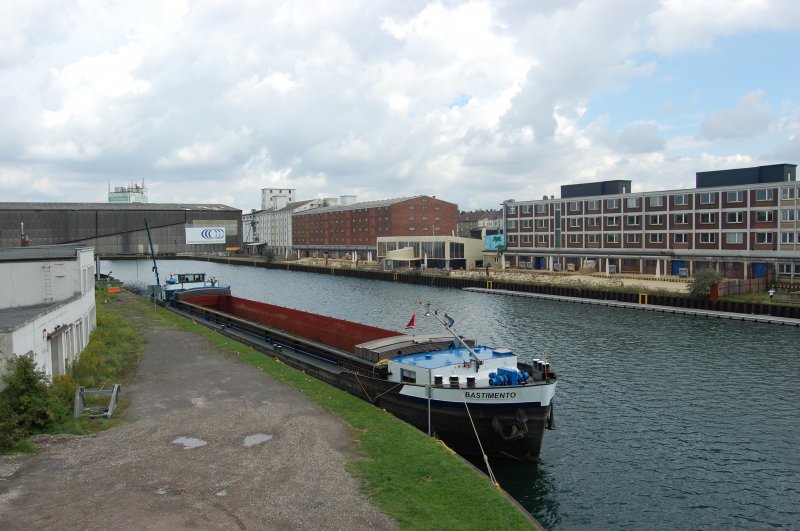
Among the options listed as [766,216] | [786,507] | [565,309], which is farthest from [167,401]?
[766,216]

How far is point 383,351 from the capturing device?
2531cm

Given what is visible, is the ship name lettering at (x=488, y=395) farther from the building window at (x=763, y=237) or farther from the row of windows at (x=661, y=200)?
the row of windows at (x=661, y=200)

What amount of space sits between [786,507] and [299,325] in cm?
3269

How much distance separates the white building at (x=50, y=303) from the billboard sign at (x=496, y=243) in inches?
2975

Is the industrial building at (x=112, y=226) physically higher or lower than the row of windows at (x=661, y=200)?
lower

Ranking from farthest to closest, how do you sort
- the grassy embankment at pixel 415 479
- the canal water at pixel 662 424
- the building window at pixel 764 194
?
the building window at pixel 764 194, the canal water at pixel 662 424, the grassy embankment at pixel 415 479

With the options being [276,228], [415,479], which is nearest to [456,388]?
[415,479]

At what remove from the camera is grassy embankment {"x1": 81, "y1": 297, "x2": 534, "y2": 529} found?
1345 cm

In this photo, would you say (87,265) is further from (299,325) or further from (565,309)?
(565,309)

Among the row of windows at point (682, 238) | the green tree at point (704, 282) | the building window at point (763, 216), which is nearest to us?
the green tree at point (704, 282)

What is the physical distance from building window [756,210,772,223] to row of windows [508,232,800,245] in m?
1.44

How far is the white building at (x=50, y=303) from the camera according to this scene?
21000 mm

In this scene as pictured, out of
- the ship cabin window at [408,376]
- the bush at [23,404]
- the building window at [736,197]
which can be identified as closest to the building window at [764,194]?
the building window at [736,197]

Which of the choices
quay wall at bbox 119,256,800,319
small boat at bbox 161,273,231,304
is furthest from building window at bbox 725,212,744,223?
small boat at bbox 161,273,231,304
